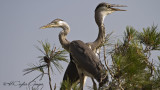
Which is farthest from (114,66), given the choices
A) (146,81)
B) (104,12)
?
(104,12)

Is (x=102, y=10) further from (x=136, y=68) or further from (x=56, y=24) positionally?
(x=136, y=68)

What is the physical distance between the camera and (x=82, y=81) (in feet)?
14.3

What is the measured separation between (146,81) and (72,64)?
8.27ft

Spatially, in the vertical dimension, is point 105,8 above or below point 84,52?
above

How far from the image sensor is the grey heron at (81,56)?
400 cm

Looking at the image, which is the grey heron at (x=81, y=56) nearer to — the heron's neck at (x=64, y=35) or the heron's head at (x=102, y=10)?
the heron's neck at (x=64, y=35)

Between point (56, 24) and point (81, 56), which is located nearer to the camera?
point (81, 56)

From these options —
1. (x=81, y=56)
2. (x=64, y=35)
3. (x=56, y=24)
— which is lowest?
(x=81, y=56)

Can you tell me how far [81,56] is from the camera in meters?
4.38

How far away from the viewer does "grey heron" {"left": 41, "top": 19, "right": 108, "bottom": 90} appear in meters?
4.00

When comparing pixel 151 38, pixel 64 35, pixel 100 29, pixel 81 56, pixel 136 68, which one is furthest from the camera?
pixel 100 29

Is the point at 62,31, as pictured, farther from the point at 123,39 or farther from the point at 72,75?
the point at 123,39

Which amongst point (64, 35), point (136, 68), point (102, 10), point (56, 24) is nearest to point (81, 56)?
point (64, 35)

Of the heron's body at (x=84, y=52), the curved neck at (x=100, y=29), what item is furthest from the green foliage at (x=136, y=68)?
the curved neck at (x=100, y=29)
